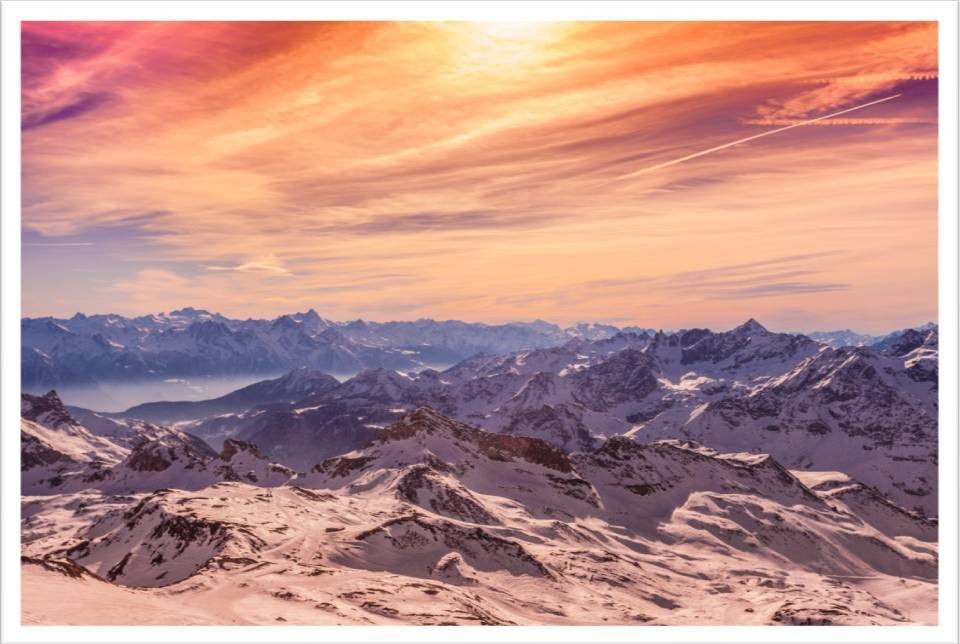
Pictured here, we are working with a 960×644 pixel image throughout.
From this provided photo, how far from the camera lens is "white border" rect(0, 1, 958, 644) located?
47.3 m

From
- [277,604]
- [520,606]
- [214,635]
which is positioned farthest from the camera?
[520,606]

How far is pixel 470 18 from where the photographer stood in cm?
5097

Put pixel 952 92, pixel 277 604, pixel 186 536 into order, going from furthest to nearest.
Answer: pixel 186 536 < pixel 277 604 < pixel 952 92

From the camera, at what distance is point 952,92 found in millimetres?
54875

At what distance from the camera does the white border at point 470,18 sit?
47312mm

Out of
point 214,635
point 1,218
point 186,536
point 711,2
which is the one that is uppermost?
point 711,2

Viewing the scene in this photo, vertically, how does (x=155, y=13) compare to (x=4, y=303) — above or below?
above

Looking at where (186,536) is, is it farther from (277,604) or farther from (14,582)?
(14,582)

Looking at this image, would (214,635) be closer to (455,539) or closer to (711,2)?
(711,2)

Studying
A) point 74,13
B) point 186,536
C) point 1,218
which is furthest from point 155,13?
point 186,536

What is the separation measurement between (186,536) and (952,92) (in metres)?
160

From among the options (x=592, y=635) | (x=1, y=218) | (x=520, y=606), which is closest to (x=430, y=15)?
(x=1, y=218)

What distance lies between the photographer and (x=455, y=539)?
17638 cm

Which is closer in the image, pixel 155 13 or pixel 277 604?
pixel 155 13
